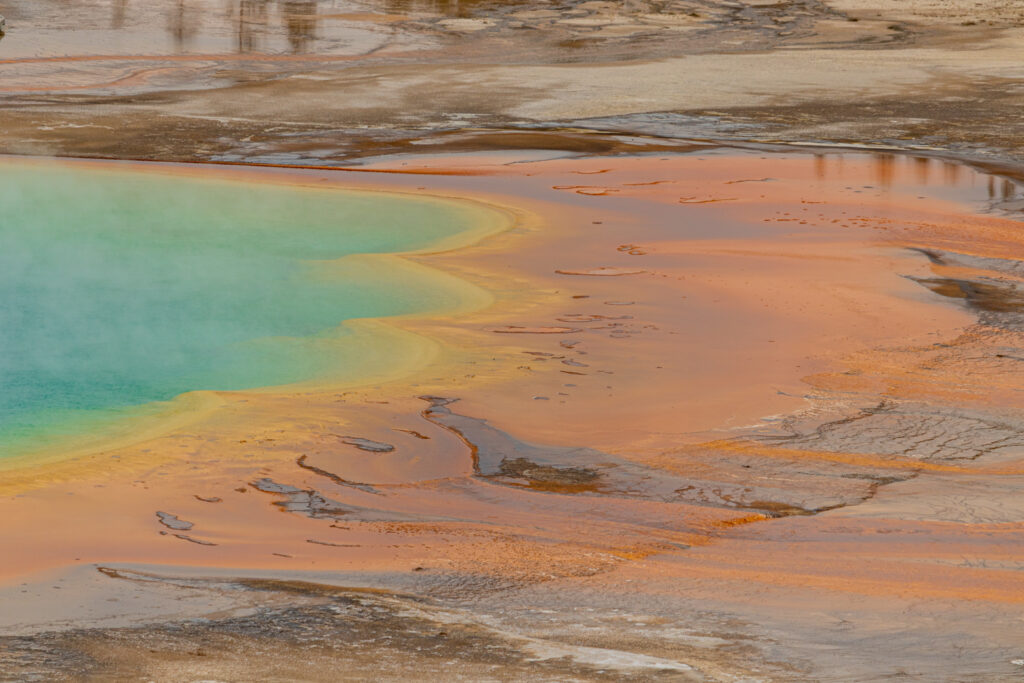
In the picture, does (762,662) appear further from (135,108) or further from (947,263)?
(135,108)

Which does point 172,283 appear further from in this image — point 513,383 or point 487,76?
point 487,76

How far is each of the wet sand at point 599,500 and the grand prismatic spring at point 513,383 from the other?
0.7 inches

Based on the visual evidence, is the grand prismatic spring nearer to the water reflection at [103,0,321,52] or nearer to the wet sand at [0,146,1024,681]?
the wet sand at [0,146,1024,681]

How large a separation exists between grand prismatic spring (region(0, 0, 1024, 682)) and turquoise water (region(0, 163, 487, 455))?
3 centimetres

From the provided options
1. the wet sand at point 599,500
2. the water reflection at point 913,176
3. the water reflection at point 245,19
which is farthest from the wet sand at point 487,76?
the wet sand at point 599,500

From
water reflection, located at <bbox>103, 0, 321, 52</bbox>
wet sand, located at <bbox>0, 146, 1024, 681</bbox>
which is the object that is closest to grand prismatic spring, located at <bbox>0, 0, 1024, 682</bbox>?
wet sand, located at <bbox>0, 146, 1024, 681</bbox>

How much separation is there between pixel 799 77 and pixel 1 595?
12.5 m

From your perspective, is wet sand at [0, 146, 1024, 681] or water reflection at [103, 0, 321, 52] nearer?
wet sand at [0, 146, 1024, 681]

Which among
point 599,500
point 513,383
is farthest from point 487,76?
point 599,500

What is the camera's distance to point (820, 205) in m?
9.43

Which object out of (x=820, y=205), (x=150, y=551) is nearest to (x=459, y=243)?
(x=820, y=205)

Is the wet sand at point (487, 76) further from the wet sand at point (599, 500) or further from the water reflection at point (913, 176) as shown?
the wet sand at point (599, 500)

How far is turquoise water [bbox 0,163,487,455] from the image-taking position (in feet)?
20.3

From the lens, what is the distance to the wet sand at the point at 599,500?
11.1 feet
